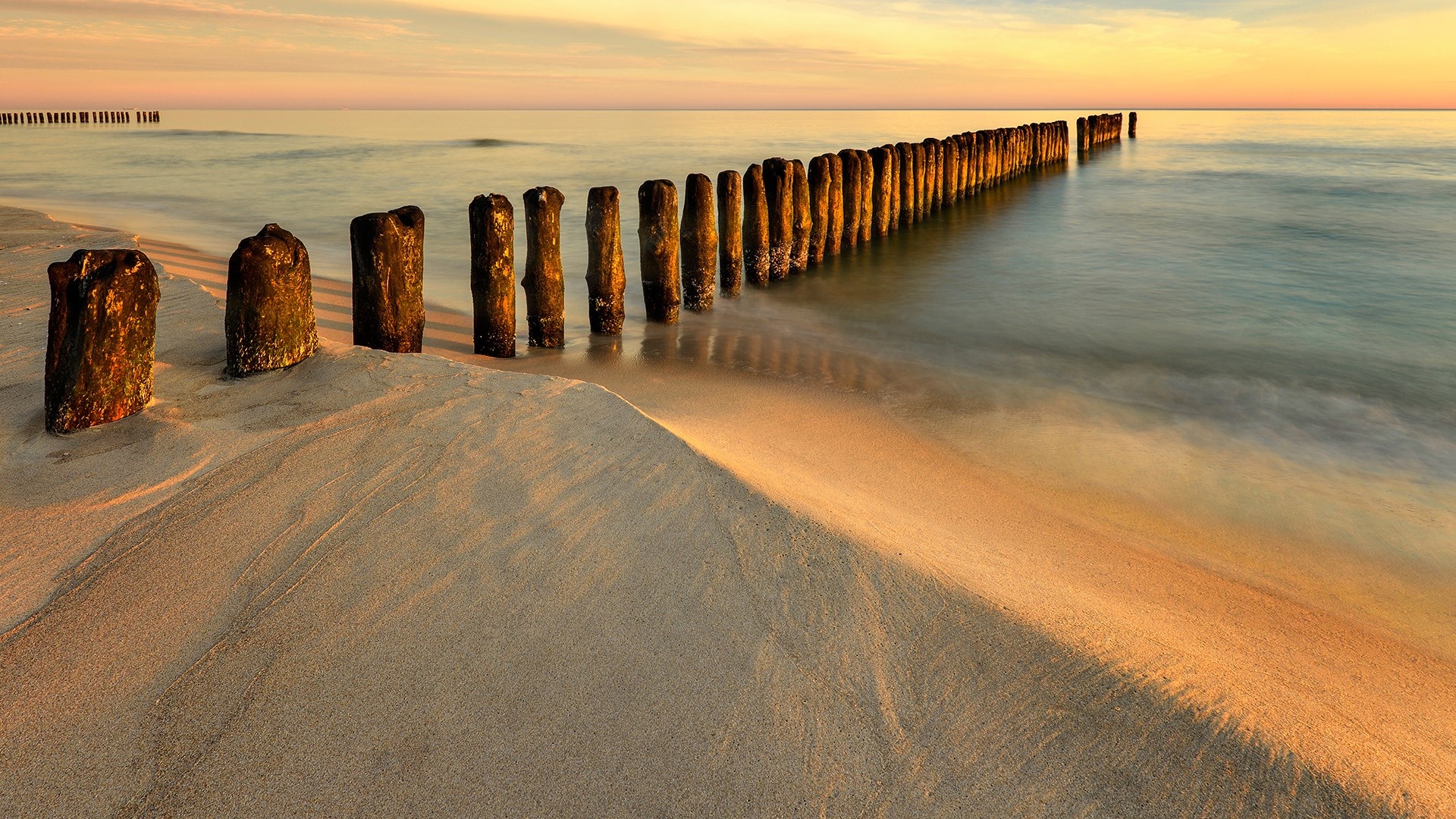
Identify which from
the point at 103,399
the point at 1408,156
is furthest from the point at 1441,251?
the point at 1408,156

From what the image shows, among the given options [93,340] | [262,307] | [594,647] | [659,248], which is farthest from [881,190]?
[594,647]

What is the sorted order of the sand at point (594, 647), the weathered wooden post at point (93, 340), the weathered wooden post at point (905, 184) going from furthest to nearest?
1. the weathered wooden post at point (905, 184)
2. the weathered wooden post at point (93, 340)
3. the sand at point (594, 647)

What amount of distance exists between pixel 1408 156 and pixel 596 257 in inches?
1219

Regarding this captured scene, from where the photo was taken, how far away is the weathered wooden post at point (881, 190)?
10430 millimetres

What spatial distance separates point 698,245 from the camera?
667 centimetres

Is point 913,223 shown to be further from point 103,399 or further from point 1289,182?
point 1289,182

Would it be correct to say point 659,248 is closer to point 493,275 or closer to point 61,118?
point 493,275

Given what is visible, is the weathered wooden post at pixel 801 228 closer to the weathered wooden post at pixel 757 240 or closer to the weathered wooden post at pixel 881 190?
the weathered wooden post at pixel 757 240

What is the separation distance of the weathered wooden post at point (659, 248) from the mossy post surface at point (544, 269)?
Answer: 87 cm

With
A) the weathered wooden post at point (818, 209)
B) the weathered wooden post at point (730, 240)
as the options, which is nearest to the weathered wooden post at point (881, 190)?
the weathered wooden post at point (818, 209)

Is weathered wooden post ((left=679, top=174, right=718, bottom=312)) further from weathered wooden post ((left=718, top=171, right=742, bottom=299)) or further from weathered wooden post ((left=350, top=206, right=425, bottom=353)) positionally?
weathered wooden post ((left=350, top=206, right=425, bottom=353))

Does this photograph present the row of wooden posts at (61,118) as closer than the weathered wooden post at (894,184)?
No

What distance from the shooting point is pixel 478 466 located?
276 cm

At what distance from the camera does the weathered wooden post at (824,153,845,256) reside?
8992 mm
